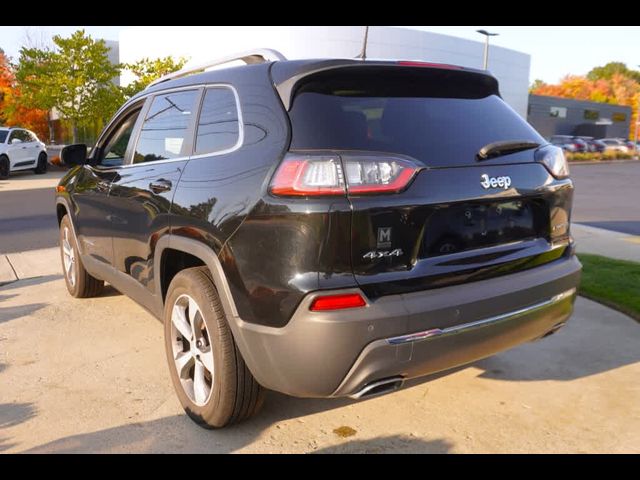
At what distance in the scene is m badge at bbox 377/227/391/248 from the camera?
2406mm

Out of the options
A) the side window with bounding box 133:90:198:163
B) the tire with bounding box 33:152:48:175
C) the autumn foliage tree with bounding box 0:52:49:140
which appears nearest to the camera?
the side window with bounding box 133:90:198:163

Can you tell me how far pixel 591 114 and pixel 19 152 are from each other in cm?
6620

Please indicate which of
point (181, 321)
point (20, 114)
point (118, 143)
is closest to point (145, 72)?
point (20, 114)

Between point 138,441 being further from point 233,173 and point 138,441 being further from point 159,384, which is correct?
point 233,173

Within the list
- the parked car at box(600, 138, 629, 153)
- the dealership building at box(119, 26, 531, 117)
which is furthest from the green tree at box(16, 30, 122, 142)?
the parked car at box(600, 138, 629, 153)

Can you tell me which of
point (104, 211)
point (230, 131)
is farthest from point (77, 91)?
point (230, 131)

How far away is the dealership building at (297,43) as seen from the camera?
38281mm

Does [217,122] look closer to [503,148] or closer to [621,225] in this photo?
[503,148]

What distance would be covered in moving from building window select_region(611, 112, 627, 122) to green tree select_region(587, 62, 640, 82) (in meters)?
40.2

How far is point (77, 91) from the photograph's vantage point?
23.2 m

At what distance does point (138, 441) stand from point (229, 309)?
90cm

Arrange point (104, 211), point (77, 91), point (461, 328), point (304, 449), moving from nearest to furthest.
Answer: point (461, 328) → point (304, 449) → point (104, 211) → point (77, 91)

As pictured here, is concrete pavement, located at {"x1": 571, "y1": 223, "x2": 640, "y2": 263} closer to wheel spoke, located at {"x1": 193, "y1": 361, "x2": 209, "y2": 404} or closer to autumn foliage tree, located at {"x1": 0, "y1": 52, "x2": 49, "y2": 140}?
wheel spoke, located at {"x1": 193, "y1": 361, "x2": 209, "y2": 404}

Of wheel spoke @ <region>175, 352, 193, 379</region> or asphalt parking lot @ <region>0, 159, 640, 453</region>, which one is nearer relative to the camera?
asphalt parking lot @ <region>0, 159, 640, 453</region>
